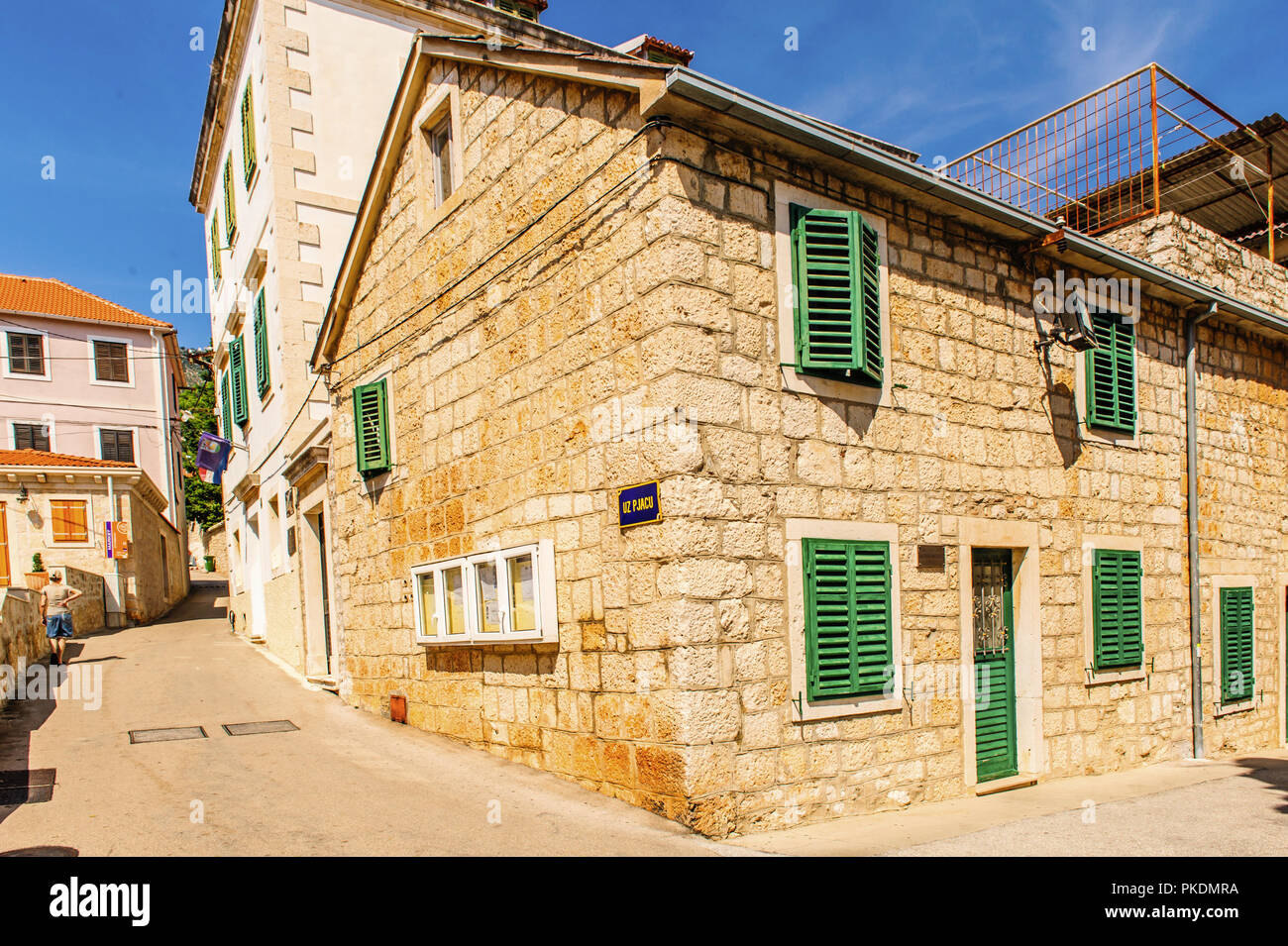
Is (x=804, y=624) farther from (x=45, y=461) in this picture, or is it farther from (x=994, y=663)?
(x=45, y=461)

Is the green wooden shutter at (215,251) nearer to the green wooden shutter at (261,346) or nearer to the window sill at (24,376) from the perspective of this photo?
the green wooden shutter at (261,346)

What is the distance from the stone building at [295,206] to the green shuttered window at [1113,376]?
881 centimetres

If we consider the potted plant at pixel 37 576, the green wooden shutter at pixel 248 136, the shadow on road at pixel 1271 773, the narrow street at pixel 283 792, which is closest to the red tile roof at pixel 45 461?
the potted plant at pixel 37 576

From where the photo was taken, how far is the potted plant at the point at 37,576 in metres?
19.7

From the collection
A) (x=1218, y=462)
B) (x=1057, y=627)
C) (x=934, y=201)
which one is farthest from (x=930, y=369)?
(x=1218, y=462)

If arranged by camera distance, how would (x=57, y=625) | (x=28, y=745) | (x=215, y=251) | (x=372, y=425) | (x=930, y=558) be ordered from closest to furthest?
(x=930, y=558) < (x=28, y=745) < (x=372, y=425) < (x=57, y=625) < (x=215, y=251)

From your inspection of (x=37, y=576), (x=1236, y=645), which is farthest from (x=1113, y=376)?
(x=37, y=576)

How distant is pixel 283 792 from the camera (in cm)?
681

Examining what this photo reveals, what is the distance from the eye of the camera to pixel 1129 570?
9.38 m

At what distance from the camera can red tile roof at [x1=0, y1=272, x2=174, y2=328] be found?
27797 mm

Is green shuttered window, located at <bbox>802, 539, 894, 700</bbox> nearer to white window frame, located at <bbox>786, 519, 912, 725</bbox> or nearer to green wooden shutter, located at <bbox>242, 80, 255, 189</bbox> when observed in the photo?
white window frame, located at <bbox>786, 519, 912, 725</bbox>

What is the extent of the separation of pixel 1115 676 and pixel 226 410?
58.2 ft

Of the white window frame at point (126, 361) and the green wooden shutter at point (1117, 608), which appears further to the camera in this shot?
the white window frame at point (126, 361)

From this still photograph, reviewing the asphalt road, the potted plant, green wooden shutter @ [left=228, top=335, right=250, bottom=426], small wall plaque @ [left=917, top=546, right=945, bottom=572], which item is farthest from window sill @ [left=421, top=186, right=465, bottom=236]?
the potted plant
